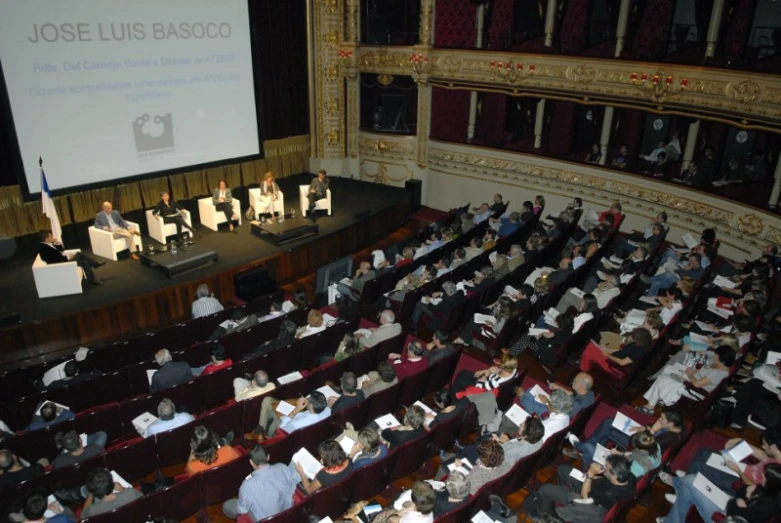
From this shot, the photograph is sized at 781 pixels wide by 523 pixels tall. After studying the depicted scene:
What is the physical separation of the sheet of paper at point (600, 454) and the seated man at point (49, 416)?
4.74 meters

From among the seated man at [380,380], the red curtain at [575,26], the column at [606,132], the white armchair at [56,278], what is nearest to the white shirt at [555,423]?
the seated man at [380,380]

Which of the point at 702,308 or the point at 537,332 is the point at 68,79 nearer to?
the point at 537,332

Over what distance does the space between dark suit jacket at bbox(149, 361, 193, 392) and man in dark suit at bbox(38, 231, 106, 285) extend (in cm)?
361

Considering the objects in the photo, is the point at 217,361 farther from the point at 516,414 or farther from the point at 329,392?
the point at 516,414

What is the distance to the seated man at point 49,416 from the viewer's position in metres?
5.48

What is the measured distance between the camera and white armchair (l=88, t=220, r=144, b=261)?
1013 cm

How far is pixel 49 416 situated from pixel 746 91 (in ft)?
33.8

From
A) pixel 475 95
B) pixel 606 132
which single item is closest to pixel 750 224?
pixel 606 132

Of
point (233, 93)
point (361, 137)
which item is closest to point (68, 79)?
point (233, 93)

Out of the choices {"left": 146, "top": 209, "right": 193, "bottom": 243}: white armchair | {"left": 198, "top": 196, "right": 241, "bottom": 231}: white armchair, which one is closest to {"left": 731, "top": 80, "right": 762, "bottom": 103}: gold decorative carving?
{"left": 198, "top": 196, "right": 241, "bottom": 231}: white armchair

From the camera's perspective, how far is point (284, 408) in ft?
19.2

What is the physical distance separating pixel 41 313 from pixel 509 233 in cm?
734

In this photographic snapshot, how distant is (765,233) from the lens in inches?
391

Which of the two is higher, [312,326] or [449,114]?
[449,114]
